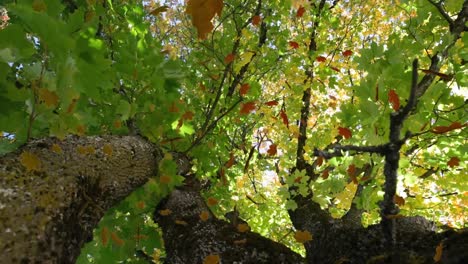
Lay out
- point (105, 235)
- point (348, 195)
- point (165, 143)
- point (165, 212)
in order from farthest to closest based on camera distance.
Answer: point (348, 195)
point (165, 143)
point (165, 212)
point (105, 235)

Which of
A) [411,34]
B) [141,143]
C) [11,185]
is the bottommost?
[11,185]

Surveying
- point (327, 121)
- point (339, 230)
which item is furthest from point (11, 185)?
point (327, 121)

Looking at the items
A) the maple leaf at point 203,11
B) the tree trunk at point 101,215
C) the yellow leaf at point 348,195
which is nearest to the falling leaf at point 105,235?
the tree trunk at point 101,215

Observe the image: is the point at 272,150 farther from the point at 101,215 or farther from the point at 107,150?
the point at 101,215

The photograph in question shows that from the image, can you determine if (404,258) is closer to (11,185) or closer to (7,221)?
(7,221)

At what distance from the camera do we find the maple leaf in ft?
A: 3.69

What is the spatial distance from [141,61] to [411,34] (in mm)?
2335

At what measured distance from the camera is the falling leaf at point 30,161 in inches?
73.7

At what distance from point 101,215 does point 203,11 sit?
1.79m

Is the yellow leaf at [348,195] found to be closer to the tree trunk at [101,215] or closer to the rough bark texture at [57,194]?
the tree trunk at [101,215]

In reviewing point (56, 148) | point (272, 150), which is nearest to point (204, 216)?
point (56, 148)

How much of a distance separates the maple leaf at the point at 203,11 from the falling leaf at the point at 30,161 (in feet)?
4.39

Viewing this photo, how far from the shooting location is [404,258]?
1.64 meters

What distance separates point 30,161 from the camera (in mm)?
1899
